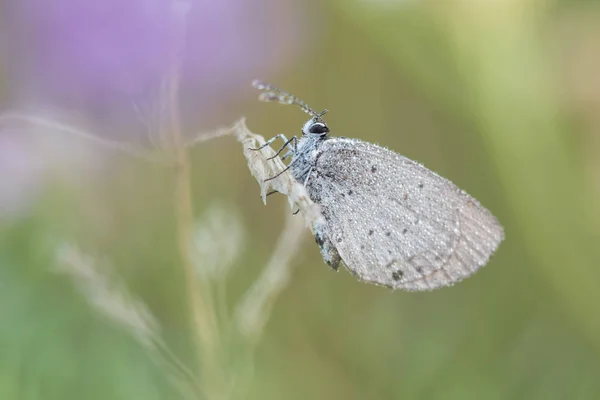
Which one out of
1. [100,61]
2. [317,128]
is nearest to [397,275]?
[317,128]

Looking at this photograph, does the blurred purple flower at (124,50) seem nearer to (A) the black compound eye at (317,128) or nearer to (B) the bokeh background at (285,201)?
(B) the bokeh background at (285,201)

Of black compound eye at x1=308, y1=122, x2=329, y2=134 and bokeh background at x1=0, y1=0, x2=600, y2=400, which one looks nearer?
black compound eye at x1=308, y1=122, x2=329, y2=134

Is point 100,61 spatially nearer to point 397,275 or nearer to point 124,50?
point 124,50

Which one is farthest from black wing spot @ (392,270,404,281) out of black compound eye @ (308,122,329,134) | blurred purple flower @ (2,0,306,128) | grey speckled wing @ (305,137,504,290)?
blurred purple flower @ (2,0,306,128)

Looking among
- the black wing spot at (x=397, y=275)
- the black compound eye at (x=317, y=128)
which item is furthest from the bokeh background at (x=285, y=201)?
the black wing spot at (x=397, y=275)

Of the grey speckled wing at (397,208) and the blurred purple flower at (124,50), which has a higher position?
the blurred purple flower at (124,50)

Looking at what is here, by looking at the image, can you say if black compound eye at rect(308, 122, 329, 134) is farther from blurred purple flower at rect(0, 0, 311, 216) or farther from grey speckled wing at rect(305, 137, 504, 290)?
blurred purple flower at rect(0, 0, 311, 216)

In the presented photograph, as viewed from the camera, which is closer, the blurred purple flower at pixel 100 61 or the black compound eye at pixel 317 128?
the black compound eye at pixel 317 128
